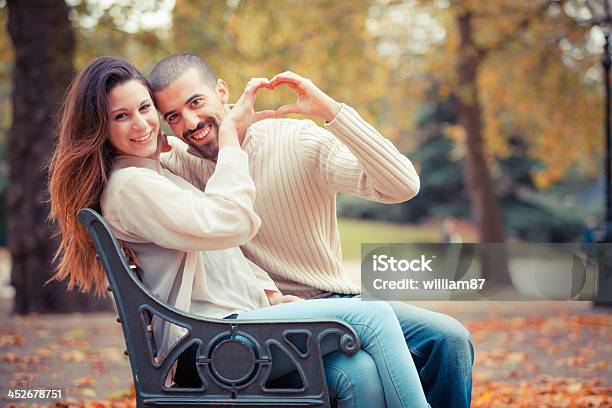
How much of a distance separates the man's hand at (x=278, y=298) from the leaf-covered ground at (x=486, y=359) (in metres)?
2.43

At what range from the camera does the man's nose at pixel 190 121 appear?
3.10 m

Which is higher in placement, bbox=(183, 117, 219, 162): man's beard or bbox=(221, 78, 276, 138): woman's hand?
bbox=(221, 78, 276, 138): woman's hand

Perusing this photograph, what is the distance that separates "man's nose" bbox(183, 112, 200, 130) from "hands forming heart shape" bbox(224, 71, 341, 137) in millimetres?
280

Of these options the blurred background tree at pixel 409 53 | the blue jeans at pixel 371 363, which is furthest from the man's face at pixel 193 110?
the blurred background tree at pixel 409 53

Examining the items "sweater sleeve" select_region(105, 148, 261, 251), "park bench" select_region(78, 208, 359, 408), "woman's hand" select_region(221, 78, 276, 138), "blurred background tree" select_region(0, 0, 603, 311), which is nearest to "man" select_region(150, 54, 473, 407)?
"woman's hand" select_region(221, 78, 276, 138)

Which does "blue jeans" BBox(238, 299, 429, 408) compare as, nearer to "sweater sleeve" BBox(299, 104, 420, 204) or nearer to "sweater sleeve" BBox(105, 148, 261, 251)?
"sweater sleeve" BBox(105, 148, 261, 251)

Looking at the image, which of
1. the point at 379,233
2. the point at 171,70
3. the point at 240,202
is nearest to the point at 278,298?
the point at 240,202

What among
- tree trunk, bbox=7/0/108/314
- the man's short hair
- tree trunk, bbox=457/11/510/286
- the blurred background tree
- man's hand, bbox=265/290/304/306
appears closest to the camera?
man's hand, bbox=265/290/304/306

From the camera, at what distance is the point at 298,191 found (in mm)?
3217

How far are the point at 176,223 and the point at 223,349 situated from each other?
15.7 inches

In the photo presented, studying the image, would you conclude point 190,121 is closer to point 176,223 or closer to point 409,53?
point 176,223

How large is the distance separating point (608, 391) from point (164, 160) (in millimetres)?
3969

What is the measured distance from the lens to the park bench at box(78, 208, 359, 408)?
252cm

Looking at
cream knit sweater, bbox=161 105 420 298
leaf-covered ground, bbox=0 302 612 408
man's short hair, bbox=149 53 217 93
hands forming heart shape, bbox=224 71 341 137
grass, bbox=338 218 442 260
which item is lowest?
grass, bbox=338 218 442 260
